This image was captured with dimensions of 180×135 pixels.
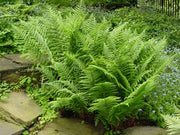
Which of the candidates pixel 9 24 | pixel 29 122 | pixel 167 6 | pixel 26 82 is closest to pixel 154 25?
pixel 167 6

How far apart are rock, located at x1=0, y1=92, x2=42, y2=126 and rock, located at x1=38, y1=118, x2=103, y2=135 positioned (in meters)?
0.23

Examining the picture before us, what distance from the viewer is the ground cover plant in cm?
316

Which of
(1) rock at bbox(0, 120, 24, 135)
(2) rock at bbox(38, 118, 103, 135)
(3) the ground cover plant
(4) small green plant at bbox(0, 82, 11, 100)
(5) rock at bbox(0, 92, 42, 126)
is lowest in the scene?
(2) rock at bbox(38, 118, 103, 135)

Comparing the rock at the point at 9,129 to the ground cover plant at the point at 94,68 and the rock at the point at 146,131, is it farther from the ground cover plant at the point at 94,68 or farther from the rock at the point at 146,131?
the rock at the point at 146,131

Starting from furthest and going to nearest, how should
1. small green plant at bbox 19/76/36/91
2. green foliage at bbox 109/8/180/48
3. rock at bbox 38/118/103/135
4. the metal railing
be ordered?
1. the metal railing
2. green foliage at bbox 109/8/180/48
3. small green plant at bbox 19/76/36/91
4. rock at bbox 38/118/103/135

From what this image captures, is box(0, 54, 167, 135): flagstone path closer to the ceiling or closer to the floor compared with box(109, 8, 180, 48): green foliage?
closer to the floor

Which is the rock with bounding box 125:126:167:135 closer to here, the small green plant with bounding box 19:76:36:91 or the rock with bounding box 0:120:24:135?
the rock with bounding box 0:120:24:135

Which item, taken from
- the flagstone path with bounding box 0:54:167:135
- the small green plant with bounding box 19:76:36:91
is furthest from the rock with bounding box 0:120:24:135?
the small green plant with bounding box 19:76:36:91

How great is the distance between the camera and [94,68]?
322cm

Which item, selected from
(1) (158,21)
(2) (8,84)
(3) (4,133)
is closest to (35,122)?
(3) (4,133)

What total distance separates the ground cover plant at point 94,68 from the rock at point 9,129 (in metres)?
0.50

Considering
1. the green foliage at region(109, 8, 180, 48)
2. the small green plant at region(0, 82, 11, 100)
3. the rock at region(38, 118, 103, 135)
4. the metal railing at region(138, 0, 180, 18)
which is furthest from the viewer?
the metal railing at region(138, 0, 180, 18)

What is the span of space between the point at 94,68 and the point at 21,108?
1.09 metres

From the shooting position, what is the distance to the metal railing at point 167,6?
31.8 feet
